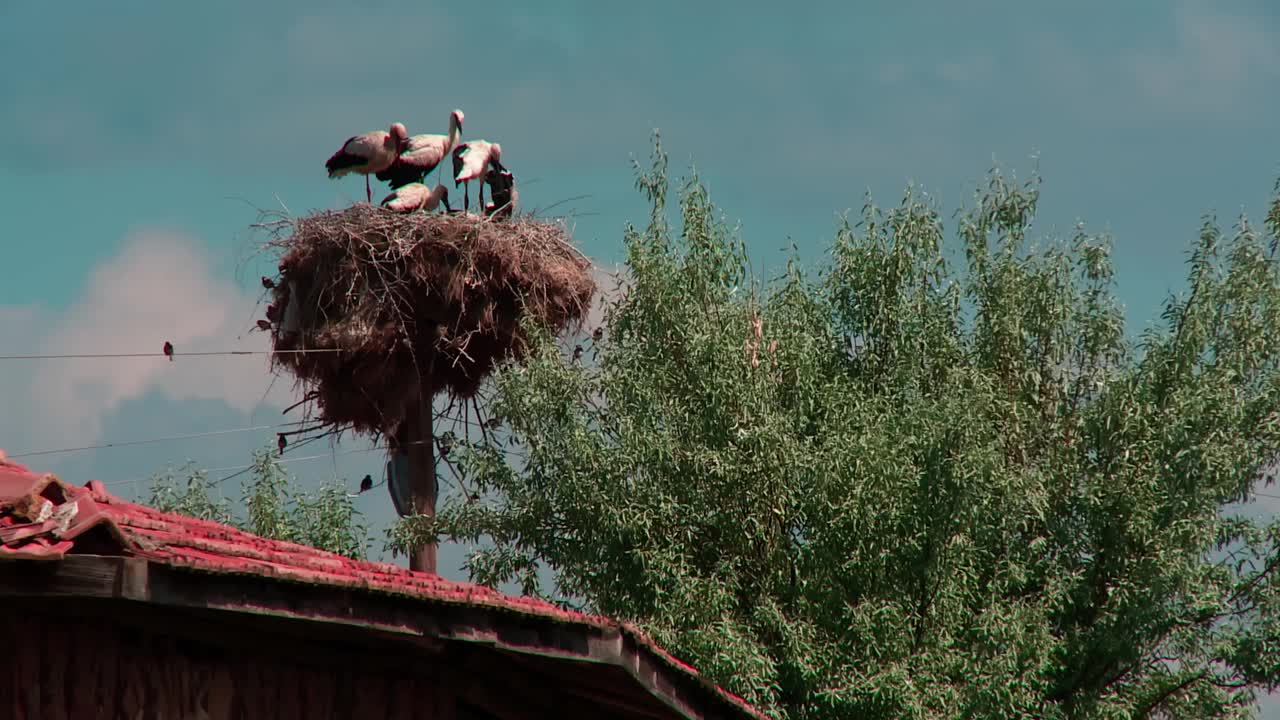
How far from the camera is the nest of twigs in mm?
15094

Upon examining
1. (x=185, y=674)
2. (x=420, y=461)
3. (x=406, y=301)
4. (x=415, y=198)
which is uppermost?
(x=415, y=198)

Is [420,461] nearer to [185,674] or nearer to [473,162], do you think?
[473,162]

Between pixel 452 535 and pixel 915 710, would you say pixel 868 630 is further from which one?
pixel 452 535

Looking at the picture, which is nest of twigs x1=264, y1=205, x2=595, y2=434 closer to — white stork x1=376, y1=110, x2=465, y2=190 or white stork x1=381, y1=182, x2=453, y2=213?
white stork x1=381, y1=182, x2=453, y2=213

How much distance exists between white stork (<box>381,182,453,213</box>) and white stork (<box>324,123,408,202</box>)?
Answer: 347 mm

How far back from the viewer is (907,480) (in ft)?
45.6

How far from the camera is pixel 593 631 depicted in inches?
224

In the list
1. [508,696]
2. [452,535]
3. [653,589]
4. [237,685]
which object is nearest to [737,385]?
[653,589]

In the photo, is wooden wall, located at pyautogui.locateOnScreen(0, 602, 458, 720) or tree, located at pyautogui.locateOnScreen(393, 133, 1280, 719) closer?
wooden wall, located at pyautogui.locateOnScreen(0, 602, 458, 720)

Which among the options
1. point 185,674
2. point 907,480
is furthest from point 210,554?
point 907,480

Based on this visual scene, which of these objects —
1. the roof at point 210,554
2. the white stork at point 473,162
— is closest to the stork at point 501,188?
the white stork at point 473,162

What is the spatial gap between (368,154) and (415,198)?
77cm

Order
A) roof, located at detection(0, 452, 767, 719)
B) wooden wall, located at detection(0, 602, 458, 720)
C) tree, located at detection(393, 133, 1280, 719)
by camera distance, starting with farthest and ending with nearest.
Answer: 1. tree, located at detection(393, 133, 1280, 719)
2. wooden wall, located at detection(0, 602, 458, 720)
3. roof, located at detection(0, 452, 767, 719)

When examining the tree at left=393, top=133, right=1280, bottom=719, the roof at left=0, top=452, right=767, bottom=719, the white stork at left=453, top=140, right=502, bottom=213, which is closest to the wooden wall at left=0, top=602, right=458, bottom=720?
the roof at left=0, top=452, right=767, bottom=719
